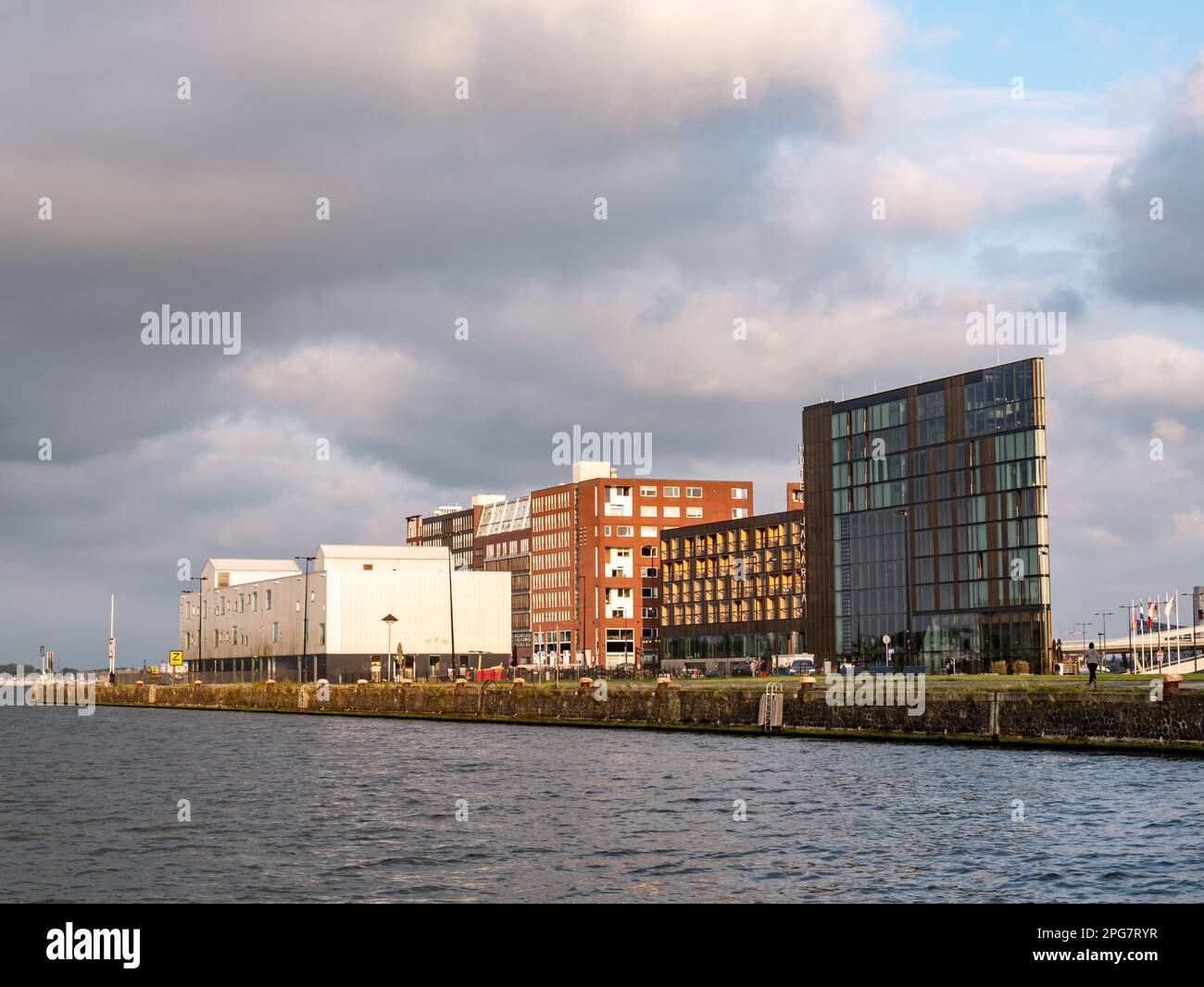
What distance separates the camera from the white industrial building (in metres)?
162

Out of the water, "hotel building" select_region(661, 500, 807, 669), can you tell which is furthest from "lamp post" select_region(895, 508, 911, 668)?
the water

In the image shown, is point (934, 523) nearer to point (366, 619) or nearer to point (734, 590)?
point (734, 590)

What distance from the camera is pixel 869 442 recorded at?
14425cm

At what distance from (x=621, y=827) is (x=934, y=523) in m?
107

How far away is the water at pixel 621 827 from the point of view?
83.5 feet

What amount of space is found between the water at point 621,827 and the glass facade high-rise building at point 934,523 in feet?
237

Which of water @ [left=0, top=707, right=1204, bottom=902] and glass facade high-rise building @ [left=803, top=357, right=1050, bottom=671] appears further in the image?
glass facade high-rise building @ [left=803, top=357, right=1050, bottom=671]

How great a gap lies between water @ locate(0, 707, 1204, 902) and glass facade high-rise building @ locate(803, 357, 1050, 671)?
72388mm

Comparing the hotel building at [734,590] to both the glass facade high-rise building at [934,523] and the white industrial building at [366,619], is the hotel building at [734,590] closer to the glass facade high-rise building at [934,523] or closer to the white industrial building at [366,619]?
the glass facade high-rise building at [934,523]

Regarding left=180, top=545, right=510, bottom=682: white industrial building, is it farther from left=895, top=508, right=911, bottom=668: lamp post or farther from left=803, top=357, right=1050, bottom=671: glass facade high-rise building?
left=895, top=508, right=911, bottom=668: lamp post

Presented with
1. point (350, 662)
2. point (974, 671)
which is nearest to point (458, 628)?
point (350, 662)

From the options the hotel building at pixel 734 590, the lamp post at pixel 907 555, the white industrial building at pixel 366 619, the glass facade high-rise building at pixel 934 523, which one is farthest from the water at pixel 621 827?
the hotel building at pixel 734 590

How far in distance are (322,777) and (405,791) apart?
7.40m

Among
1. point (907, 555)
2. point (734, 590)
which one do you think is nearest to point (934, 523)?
point (907, 555)
